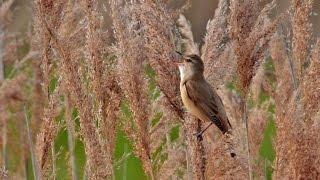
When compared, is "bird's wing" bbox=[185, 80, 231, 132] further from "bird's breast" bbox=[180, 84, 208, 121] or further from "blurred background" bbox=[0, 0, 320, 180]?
"blurred background" bbox=[0, 0, 320, 180]

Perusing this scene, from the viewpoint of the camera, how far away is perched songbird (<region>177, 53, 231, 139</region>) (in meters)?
3.89

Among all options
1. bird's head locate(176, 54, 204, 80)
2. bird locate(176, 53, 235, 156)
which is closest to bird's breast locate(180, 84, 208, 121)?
bird locate(176, 53, 235, 156)

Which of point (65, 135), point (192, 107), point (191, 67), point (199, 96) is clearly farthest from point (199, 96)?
point (65, 135)

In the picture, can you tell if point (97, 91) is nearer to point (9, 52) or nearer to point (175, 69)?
point (175, 69)

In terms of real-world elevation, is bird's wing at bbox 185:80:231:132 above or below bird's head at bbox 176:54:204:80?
below

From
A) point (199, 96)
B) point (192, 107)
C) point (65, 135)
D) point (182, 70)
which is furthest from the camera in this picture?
point (65, 135)

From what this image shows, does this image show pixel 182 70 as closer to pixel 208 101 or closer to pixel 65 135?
pixel 208 101

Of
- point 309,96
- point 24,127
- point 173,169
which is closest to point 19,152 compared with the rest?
point 24,127

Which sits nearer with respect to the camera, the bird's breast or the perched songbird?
the bird's breast

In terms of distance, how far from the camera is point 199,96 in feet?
13.7

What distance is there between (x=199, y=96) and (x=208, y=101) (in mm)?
76

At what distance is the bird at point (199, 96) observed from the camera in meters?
3.88

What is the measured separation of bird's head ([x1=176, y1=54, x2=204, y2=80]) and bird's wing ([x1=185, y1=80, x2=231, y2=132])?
4 cm

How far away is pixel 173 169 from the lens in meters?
4.05
